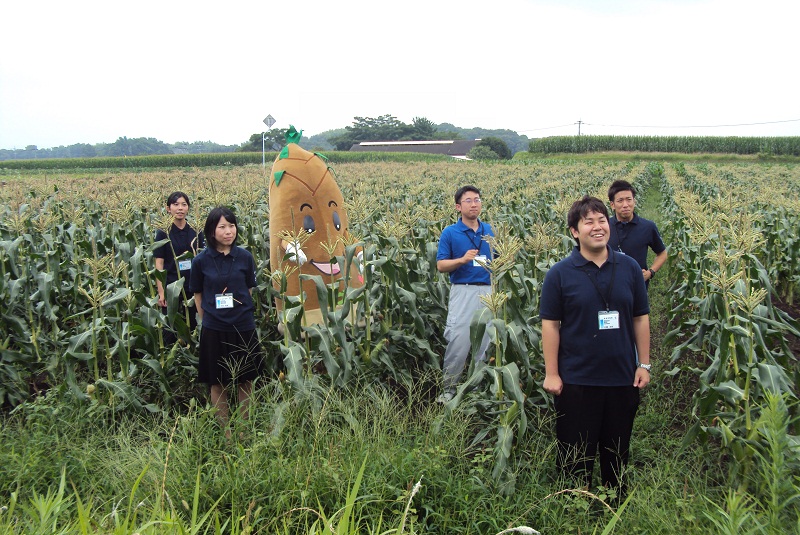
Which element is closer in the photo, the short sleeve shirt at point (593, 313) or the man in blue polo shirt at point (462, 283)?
the short sleeve shirt at point (593, 313)

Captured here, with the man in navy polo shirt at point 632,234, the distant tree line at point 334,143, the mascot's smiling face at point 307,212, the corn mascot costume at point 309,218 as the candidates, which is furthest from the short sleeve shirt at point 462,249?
the distant tree line at point 334,143

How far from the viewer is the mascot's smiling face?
212 inches

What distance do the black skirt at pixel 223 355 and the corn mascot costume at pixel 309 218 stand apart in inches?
29.4

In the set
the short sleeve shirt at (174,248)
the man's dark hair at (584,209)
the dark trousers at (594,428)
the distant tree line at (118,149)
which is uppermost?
the distant tree line at (118,149)

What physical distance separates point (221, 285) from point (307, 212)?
4.69ft

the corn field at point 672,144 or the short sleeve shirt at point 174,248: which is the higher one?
the corn field at point 672,144

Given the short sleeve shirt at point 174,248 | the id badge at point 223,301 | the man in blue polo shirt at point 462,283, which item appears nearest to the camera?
the id badge at point 223,301

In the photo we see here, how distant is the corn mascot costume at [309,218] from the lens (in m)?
5.33

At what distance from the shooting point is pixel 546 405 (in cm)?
423

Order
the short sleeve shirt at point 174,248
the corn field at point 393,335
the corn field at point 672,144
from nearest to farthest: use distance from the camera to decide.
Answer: the corn field at point 393,335
the short sleeve shirt at point 174,248
the corn field at point 672,144

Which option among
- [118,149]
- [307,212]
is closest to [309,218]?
[307,212]

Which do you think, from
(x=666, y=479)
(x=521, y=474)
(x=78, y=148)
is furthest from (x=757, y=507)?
(x=78, y=148)

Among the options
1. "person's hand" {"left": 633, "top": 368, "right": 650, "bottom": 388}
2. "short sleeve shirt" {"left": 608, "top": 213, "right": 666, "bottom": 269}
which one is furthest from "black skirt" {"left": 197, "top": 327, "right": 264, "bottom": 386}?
"short sleeve shirt" {"left": 608, "top": 213, "right": 666, "bottom": 269}

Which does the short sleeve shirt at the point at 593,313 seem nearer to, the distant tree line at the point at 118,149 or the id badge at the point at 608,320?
the id badge at the point at 608,320
